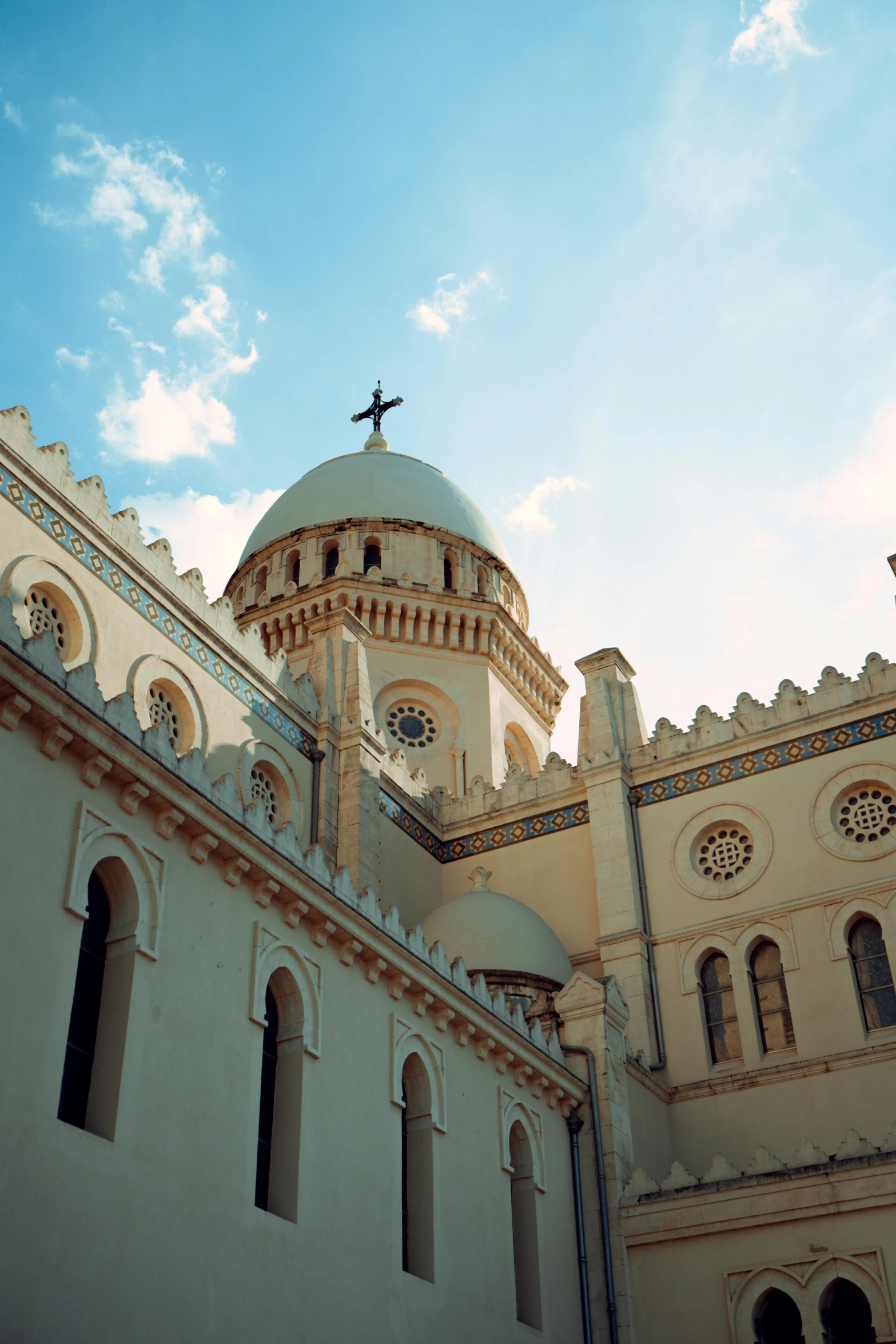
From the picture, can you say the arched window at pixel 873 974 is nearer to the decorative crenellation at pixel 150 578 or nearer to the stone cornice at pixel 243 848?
the stone cornice at pixel 243 848

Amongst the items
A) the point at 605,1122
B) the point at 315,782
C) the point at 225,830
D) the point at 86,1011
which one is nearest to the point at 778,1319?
the point at 605,1122

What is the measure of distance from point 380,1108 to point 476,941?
23.8 ft

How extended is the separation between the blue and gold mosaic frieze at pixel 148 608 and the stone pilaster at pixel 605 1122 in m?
6.60

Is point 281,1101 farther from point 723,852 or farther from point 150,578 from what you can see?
point 723,852

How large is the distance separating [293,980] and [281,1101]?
1.20 meters

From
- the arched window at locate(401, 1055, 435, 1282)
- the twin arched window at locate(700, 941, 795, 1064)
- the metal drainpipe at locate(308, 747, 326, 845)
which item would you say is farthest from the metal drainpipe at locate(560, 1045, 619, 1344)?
the metal drainpipe at locate(308, 747, 326, 845)

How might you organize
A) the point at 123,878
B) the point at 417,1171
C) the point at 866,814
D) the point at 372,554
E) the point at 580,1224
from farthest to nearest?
the point at 372,554 < the point at 866,814 < the point at 580,1224 < the point at 417,1171 < the point at 123,878

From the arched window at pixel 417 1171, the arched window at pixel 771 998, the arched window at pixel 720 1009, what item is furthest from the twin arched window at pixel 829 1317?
the arched window at pixel 720 1009

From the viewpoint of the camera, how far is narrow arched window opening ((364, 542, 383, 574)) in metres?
32.4

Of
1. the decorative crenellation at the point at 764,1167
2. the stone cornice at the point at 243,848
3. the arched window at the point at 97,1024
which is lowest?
the arched window at the point at 97,1024

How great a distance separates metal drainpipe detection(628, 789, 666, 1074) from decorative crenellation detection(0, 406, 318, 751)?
5.78 m

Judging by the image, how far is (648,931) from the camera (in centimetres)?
2320

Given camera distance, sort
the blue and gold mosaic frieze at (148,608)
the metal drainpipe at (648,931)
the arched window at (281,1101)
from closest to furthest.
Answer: the arched window at (281,1101)
the blue and gold mosaic frieze at (148,608)
the metal drainpipe at (648,931)

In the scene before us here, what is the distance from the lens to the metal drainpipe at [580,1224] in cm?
1734
